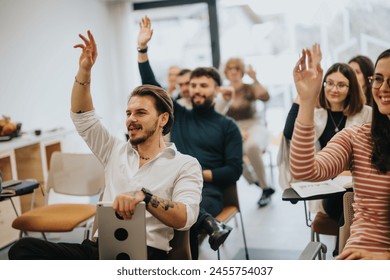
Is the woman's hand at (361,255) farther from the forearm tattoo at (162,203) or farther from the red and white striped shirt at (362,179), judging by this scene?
the forearm tattoo at (162,203)

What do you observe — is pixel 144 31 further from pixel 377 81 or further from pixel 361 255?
pixel 361 255

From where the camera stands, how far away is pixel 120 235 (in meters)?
1.89

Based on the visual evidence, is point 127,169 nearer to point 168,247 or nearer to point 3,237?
point 168,247

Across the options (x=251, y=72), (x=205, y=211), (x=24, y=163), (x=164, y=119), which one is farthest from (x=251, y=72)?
(x=24, y=163)

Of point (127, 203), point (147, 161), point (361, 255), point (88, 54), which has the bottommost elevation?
point (361, 255)

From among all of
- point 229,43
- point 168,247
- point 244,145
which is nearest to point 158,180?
point 168,247

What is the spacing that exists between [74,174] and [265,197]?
2.58 feet

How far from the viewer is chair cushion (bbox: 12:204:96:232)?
83.7 inches

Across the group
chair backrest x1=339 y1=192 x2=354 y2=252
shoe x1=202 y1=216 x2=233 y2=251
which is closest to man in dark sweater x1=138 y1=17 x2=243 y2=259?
shoe x1=202 y1=216 x2=233 y2=251

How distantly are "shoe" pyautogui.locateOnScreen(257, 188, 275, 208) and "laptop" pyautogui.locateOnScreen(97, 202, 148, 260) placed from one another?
545mm

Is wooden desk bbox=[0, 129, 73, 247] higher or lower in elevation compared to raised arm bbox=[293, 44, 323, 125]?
lower

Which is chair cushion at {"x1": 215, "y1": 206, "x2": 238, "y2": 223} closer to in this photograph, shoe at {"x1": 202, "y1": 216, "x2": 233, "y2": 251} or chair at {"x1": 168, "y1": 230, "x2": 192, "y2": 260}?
shoe at {"x1": 202, "y1": 216, "x2": 233, "y2": 251}

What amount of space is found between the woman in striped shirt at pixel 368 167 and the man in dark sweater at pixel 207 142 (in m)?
0.45

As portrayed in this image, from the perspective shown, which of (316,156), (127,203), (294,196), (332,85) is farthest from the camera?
(294,196)
